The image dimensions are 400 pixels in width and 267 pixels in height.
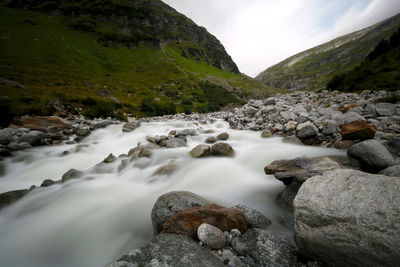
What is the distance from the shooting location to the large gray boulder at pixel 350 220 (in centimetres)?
143

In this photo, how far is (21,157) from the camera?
22.9 ft

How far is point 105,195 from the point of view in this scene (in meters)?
4.45

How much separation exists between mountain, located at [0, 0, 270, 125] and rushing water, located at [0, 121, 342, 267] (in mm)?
8355

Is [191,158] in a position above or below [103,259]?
above

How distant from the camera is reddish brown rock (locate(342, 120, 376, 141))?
4.51 metres

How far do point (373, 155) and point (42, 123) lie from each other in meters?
14.4

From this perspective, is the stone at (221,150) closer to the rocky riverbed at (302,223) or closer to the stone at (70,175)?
the rocky riverbed at (302,223)

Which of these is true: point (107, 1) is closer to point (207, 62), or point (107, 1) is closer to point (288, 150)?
point (207, 62)

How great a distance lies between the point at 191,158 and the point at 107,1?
354 feet

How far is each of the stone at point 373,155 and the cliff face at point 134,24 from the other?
72.7m

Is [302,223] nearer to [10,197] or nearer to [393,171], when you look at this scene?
[393,171]

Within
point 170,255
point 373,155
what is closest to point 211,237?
point 170,255

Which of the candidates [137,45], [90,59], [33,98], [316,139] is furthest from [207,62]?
[316,139]

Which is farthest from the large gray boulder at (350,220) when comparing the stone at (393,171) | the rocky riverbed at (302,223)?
the stone at (393,171)
